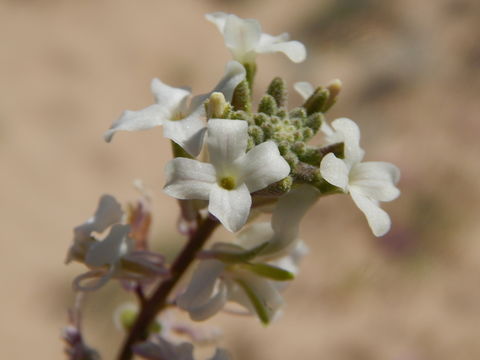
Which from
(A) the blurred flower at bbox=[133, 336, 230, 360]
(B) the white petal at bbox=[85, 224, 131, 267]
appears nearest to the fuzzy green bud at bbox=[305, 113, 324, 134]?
(B) the white petal at bbox=[85, 224, 131, 267]

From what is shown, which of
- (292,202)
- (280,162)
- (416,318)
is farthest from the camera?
(416,318)

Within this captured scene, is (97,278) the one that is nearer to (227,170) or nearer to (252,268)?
(252,268)

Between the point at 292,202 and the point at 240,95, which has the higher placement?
the point at 240,95

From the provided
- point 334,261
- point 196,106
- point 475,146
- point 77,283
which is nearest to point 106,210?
point 77,283

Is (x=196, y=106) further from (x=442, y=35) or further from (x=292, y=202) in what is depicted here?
(x=442, y=35)

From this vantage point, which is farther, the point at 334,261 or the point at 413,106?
the point at 413,106

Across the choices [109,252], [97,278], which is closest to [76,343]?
[97,278]

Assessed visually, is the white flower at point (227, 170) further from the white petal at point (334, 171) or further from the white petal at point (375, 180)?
the white petal at point (375, 180)

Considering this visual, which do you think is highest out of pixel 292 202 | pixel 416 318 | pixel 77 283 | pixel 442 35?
pixel 292 202
